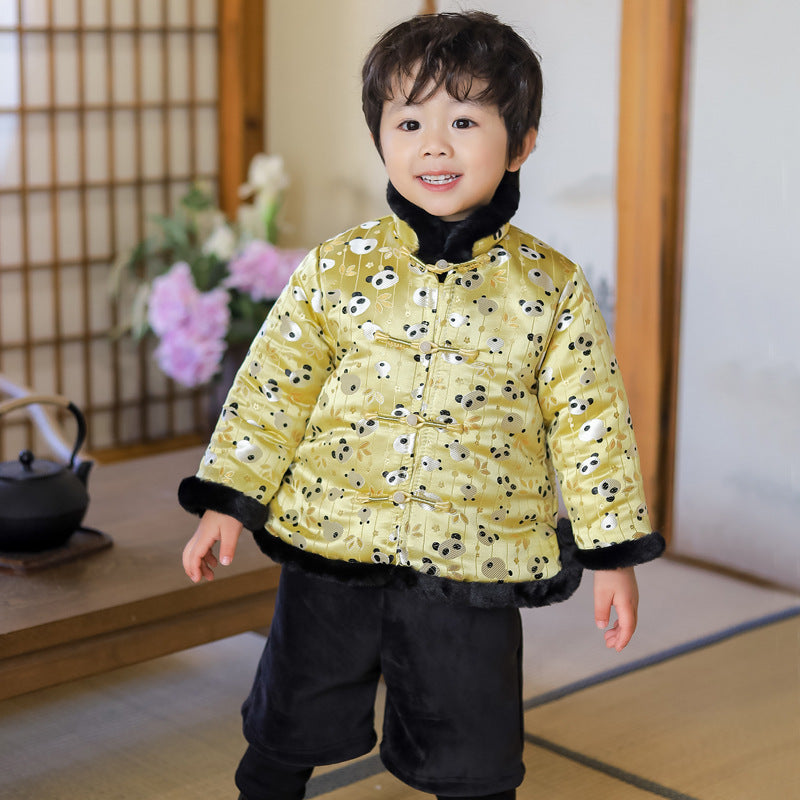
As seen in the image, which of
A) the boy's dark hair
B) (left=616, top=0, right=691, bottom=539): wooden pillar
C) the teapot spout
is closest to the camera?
the boy's dark hair

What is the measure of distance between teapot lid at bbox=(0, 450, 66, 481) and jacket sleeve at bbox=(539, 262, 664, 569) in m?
0.91

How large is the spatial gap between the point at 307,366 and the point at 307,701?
1.40ft

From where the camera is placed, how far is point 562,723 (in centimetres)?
221

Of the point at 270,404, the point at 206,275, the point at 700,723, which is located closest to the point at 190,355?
the point at 206,275

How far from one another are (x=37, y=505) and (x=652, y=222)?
1.68 meters

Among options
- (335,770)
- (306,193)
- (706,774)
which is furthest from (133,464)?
(306,193)

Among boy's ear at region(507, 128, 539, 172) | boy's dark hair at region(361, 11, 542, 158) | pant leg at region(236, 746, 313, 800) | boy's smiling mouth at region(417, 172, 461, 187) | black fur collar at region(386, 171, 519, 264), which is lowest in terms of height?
pant leg at region(236, 746, 313, 800)

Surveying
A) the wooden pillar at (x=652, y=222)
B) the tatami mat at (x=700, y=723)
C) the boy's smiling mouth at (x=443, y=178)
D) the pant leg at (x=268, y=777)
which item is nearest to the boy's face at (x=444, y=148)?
the boy's smiling mouth at (x=443, y=178)

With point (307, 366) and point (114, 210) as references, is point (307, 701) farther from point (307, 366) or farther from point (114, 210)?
point (114, 210)

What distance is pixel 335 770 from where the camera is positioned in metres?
2.01

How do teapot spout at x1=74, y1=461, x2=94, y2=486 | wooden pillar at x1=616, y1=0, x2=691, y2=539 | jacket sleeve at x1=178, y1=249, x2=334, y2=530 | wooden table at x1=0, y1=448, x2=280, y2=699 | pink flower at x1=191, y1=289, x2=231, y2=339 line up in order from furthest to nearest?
1. pink flower at x1=191, y1=289, x2=231, y2=339
2. wooden pillar at x1=616, y1=0, x2=691, y2=539
3. teapot spout at x1=74, y1=461, x2=94, y2=486
4. wooden table at x1=0, y1=448, x2=280, y2=699
5. jacket sleeve at x1=178, y1=249, x2=334, y2=530

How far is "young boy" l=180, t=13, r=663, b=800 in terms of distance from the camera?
151 cm

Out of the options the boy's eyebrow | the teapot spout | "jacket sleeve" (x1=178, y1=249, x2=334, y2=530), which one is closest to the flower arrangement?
the teapot spout

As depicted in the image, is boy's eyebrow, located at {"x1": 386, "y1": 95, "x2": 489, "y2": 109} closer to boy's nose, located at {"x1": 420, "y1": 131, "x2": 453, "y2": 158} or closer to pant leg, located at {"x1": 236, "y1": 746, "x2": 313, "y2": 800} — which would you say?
boy's nose, located at {"x1": 420, "y1": 131, "x2": 453, "y2": 158}
